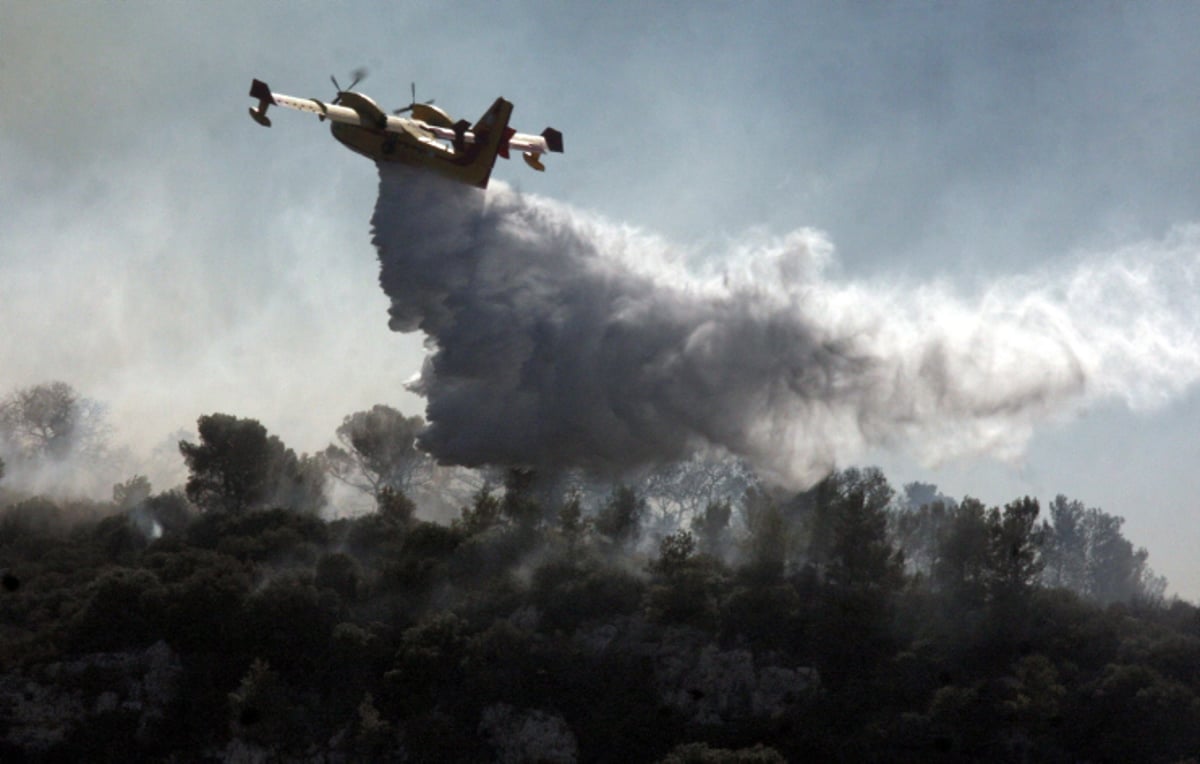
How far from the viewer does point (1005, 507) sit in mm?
64375

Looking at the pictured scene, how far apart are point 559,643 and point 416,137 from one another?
26245 millimetres

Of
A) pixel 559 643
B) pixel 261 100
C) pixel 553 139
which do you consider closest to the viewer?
pixel 261 100

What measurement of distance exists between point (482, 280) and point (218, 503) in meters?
41.4

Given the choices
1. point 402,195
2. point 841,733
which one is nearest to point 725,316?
point 402,195

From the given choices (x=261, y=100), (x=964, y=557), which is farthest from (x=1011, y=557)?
(x=261, y=100)

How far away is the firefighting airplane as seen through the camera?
1612 inches

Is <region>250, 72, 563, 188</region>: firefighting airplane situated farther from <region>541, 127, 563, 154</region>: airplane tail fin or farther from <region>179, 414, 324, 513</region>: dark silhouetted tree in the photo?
<region>179, 414, 324, 513</region>: dark silhouetted tree

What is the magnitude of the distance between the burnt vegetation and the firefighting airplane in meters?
23.2

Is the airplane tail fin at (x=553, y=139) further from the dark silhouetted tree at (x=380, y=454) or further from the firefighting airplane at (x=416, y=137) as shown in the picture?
the dark silhouetted tree at (x=380, y=454)

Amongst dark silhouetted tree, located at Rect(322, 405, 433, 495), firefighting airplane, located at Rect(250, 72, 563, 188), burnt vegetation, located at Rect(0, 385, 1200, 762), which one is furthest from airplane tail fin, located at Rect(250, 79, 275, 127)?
dark silhouetted tree, located at Rect(322, 405, 433, 495)

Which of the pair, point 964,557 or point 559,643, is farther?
point 964,557

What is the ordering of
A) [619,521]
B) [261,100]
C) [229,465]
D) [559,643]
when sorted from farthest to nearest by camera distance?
[229,465] → [619,521] → [559,643] → [261,100]

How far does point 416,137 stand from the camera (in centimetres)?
4138

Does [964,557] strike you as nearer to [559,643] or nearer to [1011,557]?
[1011,557]
